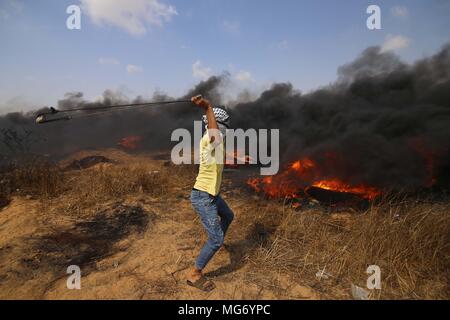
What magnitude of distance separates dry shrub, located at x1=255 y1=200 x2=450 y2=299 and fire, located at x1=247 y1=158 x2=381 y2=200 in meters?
3.01

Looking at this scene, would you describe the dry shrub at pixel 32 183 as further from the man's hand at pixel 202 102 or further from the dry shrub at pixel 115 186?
the man's hand at pixel 202 102

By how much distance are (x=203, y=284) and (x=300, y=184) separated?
5.56m

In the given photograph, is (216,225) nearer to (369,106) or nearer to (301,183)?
(301,183)

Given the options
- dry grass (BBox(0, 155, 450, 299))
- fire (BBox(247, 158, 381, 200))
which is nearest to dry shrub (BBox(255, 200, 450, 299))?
dry grass (BBox(0, 155, 450, 299))

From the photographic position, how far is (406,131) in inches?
439

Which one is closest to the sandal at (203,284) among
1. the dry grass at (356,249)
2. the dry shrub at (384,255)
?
the dry grass at (356,249)

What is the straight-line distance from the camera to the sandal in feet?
11.7

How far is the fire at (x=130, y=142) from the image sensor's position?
1809cm

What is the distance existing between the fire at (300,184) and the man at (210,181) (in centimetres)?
421

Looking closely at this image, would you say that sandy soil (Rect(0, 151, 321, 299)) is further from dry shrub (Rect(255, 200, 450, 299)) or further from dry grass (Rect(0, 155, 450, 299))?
dry shrub (Rect(255, 200, 450, 299))

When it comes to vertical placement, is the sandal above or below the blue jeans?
below

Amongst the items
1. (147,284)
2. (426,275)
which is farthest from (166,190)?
(426,275)

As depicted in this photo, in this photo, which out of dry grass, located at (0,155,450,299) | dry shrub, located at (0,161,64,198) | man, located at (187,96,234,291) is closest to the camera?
man, located at (187,96,234,291)
